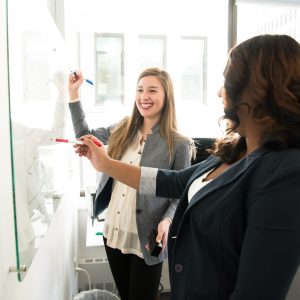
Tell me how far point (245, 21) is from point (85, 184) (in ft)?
6.91

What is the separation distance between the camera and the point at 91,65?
257 centimetres

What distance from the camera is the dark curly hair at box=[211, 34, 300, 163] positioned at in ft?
2.15

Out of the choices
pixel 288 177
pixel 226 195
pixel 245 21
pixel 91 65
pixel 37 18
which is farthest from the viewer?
pixel 245 21

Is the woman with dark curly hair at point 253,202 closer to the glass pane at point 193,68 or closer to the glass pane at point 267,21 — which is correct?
the glass pane at point 193,68

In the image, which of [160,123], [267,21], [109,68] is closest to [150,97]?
[160,123]

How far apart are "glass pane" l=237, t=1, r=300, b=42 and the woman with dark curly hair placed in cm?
225

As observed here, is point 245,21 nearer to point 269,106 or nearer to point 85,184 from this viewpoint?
point 85,184

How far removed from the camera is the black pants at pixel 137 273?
1437mm

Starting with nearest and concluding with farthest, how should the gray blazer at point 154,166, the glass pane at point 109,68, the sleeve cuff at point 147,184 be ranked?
the sleeve cuff at point 147,184 < the gray blazer at point 154,166 < the glass pane at point 109,68

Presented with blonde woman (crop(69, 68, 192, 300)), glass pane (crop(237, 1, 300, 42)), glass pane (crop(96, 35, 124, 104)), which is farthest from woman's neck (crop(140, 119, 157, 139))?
glass pane (crop(237, 1, 300, 42))

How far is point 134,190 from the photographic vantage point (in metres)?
1.47

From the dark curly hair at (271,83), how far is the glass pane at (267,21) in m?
2.23

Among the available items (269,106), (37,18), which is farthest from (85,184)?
(269,106)

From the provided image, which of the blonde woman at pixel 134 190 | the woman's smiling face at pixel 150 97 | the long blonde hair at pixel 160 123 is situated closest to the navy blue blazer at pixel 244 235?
the blonde woman at pixel 134 190
